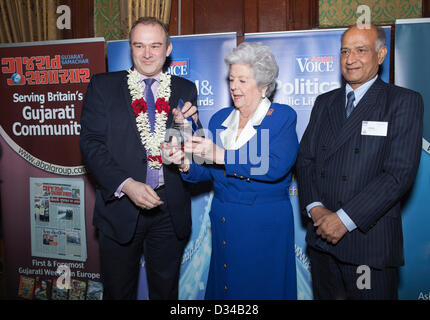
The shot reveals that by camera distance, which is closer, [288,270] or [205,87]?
[288,270]

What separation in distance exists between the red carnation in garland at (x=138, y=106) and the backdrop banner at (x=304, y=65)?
1.10 meters

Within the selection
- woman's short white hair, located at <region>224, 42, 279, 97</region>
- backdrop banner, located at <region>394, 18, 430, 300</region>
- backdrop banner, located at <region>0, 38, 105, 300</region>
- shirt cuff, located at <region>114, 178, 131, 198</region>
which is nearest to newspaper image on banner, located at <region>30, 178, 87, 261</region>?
backdrop banner, located at <region>0, 38, 105, 300</region>

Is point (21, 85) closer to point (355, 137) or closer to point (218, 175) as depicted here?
point (218, 175)

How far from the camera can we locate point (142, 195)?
5.90 feet

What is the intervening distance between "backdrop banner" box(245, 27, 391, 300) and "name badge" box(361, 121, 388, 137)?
881mm

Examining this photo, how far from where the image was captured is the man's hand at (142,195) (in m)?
1.80

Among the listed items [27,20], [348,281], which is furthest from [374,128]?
[27,20]

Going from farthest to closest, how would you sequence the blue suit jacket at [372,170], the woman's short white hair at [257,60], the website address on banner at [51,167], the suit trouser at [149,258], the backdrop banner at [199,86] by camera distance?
the website address on banner at [51,167], the backdrop banner at [199,86], the suit trouser at [149,258], the woman's short white hair at [257,60], the blue suit jacket at [372,170]

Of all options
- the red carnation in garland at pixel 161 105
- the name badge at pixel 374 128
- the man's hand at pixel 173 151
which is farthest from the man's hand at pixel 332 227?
the red carnation in garland at pixel 161 105

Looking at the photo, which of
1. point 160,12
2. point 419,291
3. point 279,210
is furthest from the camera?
Result: point 160,12

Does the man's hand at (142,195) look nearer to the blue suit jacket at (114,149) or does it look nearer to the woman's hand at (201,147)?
the blue suit jacket at (114,149)
